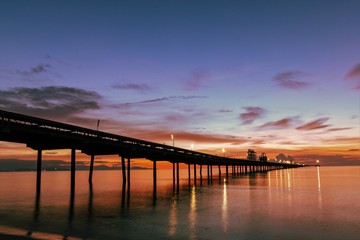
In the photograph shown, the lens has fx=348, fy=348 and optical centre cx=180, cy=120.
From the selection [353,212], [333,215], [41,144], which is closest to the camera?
[333,215]

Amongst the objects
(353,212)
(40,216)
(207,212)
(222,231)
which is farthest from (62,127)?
(353,212)

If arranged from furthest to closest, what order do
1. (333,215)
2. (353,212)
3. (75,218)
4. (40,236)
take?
1. (353,212)
2. (333,215)
3. (75,218)
4. (40,236)

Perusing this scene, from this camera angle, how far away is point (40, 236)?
18.0 metres

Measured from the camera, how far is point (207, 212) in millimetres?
28234

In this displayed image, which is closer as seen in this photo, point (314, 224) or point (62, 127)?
point (314, 224)

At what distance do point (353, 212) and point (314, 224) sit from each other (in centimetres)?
890

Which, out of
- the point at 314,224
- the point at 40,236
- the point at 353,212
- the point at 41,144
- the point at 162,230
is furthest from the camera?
the point at 41,144

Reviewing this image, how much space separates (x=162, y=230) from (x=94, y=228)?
409 cm

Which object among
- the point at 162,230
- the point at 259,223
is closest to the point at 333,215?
Answer: the point at 259,223

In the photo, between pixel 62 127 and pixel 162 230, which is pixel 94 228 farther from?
pixel 62 127

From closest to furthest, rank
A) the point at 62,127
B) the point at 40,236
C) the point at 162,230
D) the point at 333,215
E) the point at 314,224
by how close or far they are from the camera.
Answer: the point at 40,236 < the point at 162,230 < the point at 314,224 < the point at 333,215 < the point at 62,127

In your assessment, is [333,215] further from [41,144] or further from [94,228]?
[41,144]

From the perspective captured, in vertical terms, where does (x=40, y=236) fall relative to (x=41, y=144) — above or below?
below

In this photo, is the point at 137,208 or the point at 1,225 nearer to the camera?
the point at 1,225
